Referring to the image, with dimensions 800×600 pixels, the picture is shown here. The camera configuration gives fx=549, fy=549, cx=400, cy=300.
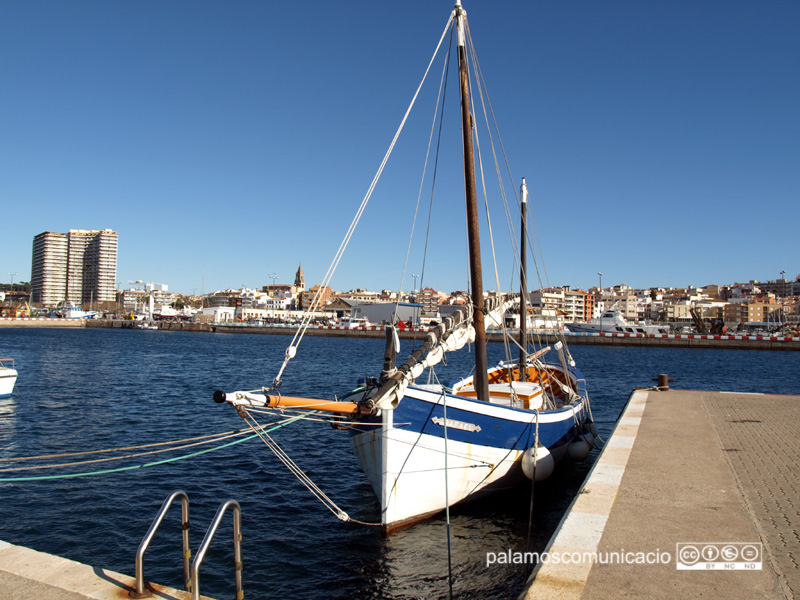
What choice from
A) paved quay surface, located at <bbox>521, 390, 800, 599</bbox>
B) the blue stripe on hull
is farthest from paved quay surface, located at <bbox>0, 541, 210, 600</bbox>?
the blue stripe on hull

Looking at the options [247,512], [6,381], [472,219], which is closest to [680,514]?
[472,219]

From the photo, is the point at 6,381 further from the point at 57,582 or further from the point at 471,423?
the point at 57,582

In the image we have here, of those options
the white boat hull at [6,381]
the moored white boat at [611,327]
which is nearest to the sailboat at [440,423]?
the white boat hull at [6,381]

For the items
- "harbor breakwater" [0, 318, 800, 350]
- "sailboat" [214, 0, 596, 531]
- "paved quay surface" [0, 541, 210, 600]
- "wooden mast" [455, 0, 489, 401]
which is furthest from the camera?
"harbor breakwater" [0, 318, 800, 350]

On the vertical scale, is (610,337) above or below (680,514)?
below

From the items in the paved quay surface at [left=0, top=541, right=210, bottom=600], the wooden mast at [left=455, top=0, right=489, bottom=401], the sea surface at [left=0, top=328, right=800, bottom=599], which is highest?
the wooden mast at [left=455, top=0, right=489, bottom=401]

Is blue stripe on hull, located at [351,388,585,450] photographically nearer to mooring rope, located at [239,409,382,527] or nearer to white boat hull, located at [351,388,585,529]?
white boat hull, located at [351,388,585,529]

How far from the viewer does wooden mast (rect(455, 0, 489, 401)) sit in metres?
11.0

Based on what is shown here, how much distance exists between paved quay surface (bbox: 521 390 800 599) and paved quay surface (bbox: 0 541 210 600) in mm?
3428

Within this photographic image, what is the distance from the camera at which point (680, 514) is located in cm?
657

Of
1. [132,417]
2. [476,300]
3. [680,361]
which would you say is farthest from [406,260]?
[680,361]

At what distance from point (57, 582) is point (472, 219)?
29.5ft

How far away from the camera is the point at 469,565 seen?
8328mm

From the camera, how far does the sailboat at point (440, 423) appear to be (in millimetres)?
8305
